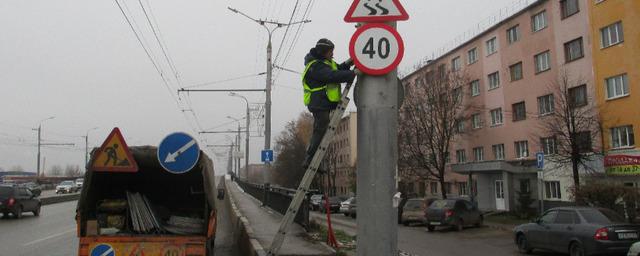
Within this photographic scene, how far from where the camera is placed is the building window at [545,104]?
34.9m

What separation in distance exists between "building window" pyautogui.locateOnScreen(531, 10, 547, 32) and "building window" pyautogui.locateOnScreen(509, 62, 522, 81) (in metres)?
3.03

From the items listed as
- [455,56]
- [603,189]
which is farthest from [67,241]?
[455,56]

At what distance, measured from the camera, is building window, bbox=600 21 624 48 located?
28.7m

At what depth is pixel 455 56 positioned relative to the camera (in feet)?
158

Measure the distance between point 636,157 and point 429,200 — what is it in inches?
434

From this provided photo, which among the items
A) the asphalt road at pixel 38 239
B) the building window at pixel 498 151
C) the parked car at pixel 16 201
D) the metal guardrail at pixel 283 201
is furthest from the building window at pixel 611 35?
the parked car at pixel 16 201

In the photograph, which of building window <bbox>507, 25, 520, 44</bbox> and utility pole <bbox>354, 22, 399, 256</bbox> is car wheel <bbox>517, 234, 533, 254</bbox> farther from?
building window <bbox>507, 25, 520, 44</bbox>

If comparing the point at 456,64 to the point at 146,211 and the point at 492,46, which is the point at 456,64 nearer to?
the point at 492,46

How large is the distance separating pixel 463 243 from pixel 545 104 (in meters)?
18.2

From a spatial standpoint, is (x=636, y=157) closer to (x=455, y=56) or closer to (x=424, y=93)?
(x=424, y=93)

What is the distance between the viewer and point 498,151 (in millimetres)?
41938

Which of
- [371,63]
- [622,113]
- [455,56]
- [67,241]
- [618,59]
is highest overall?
[455,56]

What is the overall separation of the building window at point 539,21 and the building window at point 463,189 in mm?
15692

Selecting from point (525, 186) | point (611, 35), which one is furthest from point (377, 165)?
point (525, 186)
